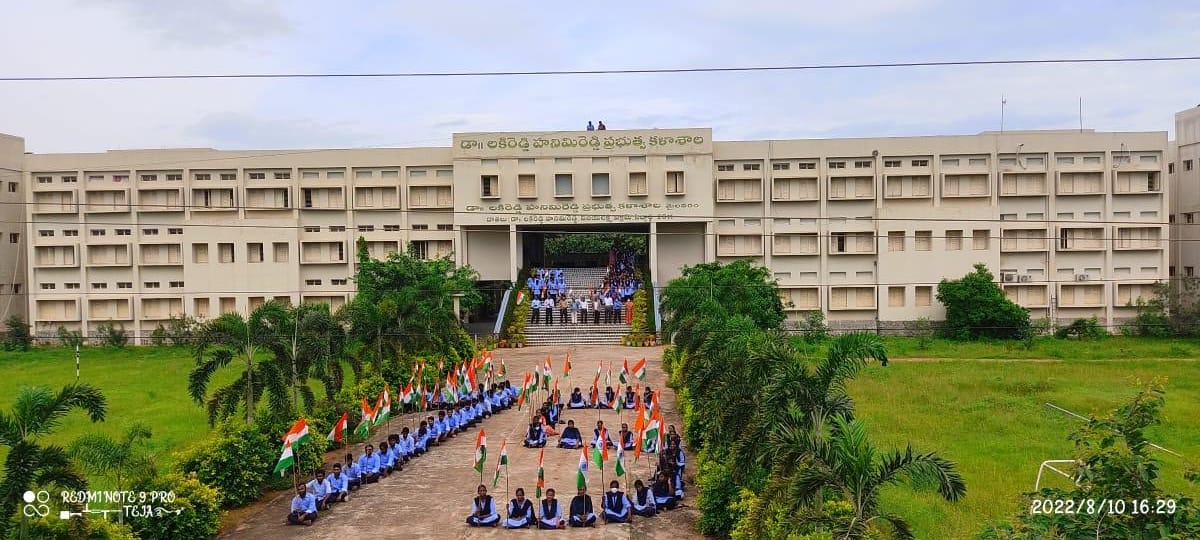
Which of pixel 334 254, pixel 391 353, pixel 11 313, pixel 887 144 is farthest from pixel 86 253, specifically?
pixel 887 144

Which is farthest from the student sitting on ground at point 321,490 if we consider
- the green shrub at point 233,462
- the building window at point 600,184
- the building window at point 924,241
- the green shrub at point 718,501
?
the building window at point 924,241

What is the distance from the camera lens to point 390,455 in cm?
1588

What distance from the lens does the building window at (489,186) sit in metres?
39.2

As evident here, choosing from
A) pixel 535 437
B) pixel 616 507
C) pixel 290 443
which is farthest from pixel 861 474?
pixel 535 437

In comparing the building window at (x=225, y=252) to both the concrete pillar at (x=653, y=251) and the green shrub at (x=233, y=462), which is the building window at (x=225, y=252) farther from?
the green shrub at (x=233, y=462)

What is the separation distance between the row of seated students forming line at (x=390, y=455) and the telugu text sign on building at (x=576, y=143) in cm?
1815

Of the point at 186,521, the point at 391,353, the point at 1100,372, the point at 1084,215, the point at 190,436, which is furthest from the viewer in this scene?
the point at 1084,215

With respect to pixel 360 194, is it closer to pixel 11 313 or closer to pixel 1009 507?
pixel 11 313

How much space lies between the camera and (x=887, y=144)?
3966 centimetres

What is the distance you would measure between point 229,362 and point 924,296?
32.7 metres

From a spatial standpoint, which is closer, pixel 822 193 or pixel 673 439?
pixel 673 439

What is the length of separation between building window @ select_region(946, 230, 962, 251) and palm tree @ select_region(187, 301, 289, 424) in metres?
32.1

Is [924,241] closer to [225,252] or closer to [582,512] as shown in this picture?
[582,512]

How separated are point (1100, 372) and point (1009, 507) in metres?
17.2
